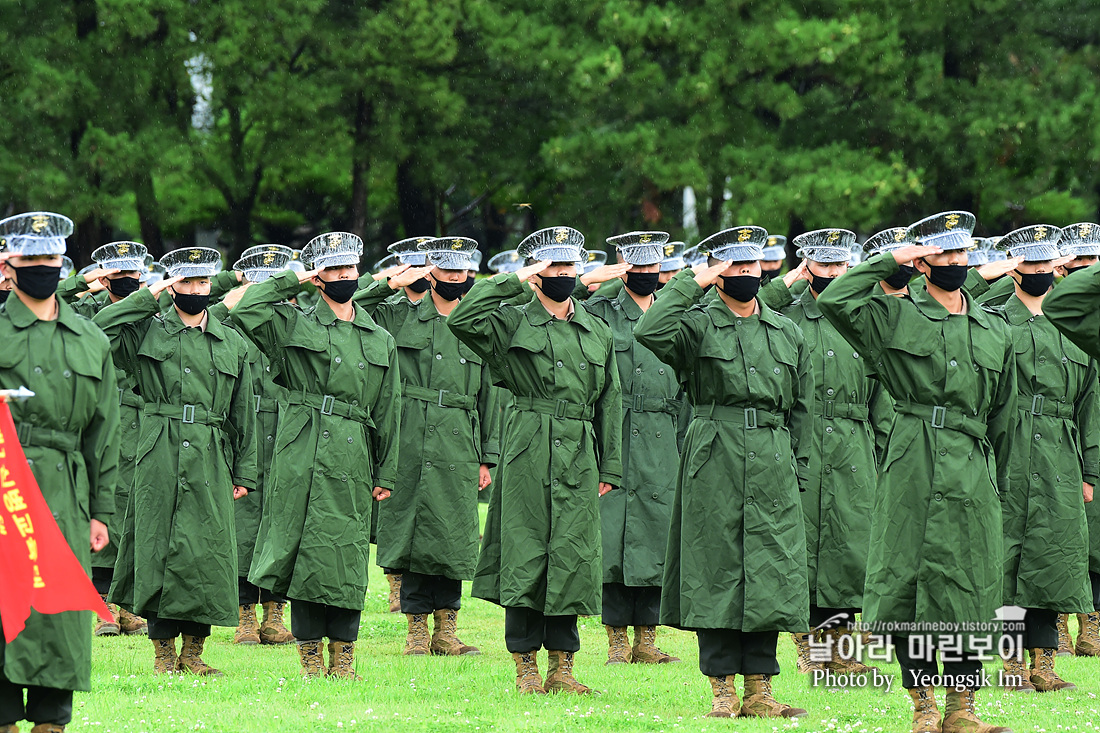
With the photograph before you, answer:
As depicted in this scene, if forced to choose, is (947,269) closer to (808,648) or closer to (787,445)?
(787,445)

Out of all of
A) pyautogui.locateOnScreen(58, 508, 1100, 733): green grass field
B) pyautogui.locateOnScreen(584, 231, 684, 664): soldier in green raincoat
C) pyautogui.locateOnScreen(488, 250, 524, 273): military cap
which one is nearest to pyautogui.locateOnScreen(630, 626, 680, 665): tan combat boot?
pyautogui.locateOnScreen(584, 231, 684, 664): soldier in green raincoat

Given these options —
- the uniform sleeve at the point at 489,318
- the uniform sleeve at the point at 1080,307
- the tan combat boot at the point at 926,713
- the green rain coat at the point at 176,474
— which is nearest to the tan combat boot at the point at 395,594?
the green rain coat at the point at 176,474

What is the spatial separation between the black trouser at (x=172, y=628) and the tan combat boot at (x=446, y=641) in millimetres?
1846

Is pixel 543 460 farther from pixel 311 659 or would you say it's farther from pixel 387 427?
pixel 311 659

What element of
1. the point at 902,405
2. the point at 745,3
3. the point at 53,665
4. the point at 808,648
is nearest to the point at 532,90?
the point at 745,3

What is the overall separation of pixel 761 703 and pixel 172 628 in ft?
12.0

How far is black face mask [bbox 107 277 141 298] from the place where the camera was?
10.9 meters

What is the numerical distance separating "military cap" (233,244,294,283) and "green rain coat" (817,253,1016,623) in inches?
150

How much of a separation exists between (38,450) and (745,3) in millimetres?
15227

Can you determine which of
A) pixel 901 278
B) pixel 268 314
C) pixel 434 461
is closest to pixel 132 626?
pixel 434 461

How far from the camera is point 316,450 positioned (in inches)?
366

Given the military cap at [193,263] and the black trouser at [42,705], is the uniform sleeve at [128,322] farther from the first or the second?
the black trouser at [42,705]

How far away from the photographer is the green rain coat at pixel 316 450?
9250 millimetres

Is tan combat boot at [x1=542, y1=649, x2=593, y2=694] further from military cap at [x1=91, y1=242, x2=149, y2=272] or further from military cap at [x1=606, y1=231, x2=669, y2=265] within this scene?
military cap at [x1=91, y1=242, x2=149, y2=272]
